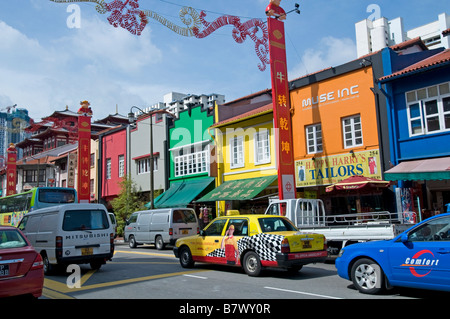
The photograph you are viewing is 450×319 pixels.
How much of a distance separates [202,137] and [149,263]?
14085mm

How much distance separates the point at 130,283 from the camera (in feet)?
29.9

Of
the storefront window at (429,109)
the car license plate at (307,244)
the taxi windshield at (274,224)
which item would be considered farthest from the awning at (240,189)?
the car license plate at (307,244)

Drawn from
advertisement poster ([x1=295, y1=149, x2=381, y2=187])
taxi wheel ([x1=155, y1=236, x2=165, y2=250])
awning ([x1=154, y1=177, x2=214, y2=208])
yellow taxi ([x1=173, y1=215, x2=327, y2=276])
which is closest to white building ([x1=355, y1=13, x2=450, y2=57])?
advertisement poster ([x1=295, y1=149, x2=381, y2=187])

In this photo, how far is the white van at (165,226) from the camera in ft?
60.7

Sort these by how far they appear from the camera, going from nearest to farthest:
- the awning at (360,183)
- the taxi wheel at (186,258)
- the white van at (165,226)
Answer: the taxi wheel at (186,258)
the awning at (360,183)
the white van at (165,226)

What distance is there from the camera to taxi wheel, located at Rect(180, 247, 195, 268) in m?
11.6

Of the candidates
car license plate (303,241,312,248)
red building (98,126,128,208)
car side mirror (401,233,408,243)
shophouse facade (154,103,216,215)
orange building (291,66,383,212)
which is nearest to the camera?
car side mirror (401,233,408,243)

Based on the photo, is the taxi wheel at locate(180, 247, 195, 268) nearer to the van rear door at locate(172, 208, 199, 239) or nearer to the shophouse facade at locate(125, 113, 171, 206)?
the van rear door at locate(172, 208, 199, 239)

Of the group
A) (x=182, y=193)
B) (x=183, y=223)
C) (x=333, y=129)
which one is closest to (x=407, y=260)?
(x=333, y=129)

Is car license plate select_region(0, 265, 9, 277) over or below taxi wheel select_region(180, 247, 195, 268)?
over

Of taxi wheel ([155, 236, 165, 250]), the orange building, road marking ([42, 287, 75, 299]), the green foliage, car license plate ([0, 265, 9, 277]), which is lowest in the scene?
road marking ([42, 287, 75, 299])

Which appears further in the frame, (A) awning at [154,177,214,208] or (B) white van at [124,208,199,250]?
(A) awning at [154,177,214,208]

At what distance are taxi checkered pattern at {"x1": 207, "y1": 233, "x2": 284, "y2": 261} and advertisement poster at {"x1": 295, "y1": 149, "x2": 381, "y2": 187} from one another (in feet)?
29.3

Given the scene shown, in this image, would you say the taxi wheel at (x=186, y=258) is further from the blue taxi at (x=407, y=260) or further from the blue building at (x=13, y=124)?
the blue building at (x=13, y=124)
